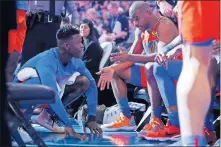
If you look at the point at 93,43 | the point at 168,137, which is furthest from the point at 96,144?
the point at 93,43

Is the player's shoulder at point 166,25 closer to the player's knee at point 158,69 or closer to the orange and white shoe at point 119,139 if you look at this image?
the player's knee at point 158,69

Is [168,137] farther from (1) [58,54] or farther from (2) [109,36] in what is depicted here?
(2) [109,36]

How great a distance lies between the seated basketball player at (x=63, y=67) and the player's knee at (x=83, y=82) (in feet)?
0.07

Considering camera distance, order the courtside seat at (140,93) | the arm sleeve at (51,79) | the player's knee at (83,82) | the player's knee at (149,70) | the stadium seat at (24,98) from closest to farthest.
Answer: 1. the stadium seat at (24,98)
2. the arm sleeve at (51,79)
3. the player's knee at (149,70)
4. the player's knee at (83,82)
5. the courtside seat at (140,93)

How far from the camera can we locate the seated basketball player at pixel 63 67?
12.8ft

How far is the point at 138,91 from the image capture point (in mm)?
4855

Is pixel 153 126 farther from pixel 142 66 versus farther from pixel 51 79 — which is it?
pixel 51 79

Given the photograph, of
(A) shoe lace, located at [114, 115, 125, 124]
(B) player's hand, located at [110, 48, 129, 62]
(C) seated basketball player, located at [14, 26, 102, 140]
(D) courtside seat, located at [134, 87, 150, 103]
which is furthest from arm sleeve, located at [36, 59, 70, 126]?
(D) courtside seat, located at [134, 87, 150, 103]

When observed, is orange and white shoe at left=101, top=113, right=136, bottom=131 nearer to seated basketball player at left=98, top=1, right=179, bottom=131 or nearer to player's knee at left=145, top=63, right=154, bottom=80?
seated basketball player at left=98, top=1, right=179, bottom=131

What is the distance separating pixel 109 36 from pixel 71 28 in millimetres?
4910


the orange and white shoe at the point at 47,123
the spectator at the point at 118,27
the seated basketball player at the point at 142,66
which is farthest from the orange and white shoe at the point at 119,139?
the spectator at the point at 118,27

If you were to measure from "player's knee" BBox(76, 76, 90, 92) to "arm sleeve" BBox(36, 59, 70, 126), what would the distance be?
A: 0.40m

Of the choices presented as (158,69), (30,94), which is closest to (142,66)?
(158,69)

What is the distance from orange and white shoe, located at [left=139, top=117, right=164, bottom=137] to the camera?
3755 millimetres
